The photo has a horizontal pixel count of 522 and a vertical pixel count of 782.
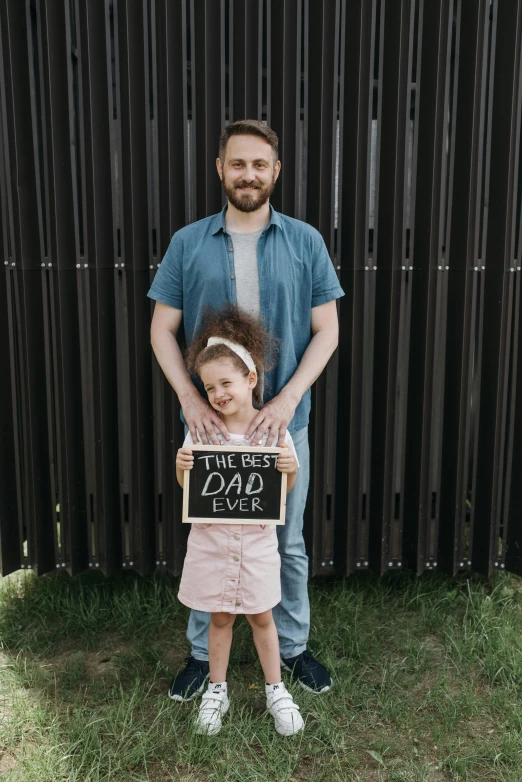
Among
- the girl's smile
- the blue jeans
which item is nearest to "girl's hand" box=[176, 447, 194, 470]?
the girl's smile

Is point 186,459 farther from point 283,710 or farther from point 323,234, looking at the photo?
point 323,234

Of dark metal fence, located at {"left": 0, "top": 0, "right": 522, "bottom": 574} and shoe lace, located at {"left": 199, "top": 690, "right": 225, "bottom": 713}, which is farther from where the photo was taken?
dark metal fence, located at {"left": 0, "top": 0, "right": 522, "bottom": 574}

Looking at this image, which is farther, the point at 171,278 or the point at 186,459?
the point at 171,278

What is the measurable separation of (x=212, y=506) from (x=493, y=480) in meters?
1.78

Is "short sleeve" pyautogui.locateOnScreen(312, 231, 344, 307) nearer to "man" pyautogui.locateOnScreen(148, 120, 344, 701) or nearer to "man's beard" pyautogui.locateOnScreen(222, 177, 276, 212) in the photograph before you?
"man" pyautogui.locateOnScreen(148, 120, 344, 701)

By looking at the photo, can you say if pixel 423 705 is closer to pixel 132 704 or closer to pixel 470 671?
pixel 470 671

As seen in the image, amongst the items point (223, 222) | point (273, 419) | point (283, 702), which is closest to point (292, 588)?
point (283, 702)

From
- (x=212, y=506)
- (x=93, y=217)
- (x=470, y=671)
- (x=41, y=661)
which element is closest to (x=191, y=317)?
(x=212, y=506)

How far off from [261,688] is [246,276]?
5.79 ft

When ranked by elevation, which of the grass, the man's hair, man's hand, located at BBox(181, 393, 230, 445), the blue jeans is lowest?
the grass

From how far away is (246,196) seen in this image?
272 centimetres

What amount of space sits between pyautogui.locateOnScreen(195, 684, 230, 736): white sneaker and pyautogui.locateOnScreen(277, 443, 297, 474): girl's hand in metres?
0.96

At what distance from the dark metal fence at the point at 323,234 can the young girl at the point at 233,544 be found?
101cm

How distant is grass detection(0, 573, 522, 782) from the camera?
2.67 meters
